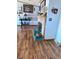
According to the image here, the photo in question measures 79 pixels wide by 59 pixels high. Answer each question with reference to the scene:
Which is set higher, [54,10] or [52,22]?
[54,10]

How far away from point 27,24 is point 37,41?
20.6 feet

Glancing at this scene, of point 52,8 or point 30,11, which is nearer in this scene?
point 52,8

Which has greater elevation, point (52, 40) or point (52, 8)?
point (52, 8)

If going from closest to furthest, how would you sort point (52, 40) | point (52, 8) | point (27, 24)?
point (52, 8)
point (52, 40)
point (27, 24)

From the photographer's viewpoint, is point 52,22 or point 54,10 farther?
point 52,22
